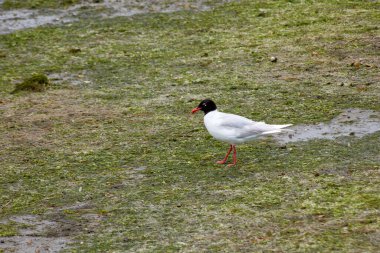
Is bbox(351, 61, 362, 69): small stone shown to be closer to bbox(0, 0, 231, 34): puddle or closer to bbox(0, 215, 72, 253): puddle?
bbox(0, 0, 231, 34): puddle

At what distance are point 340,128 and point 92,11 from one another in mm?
6931

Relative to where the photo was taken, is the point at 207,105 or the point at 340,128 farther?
the point at 340,128

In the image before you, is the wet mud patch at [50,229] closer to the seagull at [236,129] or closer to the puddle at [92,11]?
the seagull at [236,129]

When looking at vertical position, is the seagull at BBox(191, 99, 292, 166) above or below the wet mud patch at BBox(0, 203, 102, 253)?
above

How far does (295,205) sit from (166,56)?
5812 millimetres

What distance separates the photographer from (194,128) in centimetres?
1029

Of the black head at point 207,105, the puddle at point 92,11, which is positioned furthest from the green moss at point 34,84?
the black head at point 207,105

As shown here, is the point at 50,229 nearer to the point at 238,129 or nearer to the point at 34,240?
the point at 34,240

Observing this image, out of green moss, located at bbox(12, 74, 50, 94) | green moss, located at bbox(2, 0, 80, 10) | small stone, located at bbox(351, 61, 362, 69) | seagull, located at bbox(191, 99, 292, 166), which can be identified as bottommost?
small stone, located at bbox(351, 61, 362, 69)

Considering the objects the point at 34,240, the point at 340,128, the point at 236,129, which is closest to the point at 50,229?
the point at 34,240

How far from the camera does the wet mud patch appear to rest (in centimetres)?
724

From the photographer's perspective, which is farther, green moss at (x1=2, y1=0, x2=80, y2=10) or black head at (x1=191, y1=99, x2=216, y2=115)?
green moss at (x1=2, y1=0, x2=80, y2=10)

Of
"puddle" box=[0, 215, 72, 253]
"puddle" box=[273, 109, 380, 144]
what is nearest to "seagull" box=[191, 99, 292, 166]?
"puddle" box=[273, 109, 380, 144]

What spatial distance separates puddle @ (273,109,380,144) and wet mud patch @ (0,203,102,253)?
2.71 metres
